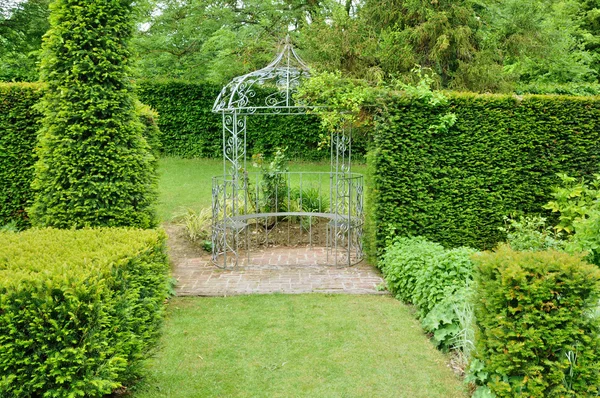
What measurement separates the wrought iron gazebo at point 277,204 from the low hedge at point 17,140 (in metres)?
1.84

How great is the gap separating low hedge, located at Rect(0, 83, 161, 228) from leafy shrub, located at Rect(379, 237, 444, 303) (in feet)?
11.8

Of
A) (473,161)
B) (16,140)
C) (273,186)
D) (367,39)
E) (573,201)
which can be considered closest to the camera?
(16,140)

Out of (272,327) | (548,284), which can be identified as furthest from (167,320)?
(548,284)

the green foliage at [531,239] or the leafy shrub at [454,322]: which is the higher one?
the green foliage at [531,239]

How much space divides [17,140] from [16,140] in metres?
0.01

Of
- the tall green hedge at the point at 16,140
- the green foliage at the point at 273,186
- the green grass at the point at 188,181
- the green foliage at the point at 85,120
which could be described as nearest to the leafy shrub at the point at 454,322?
the green foliage at the point at 85,120

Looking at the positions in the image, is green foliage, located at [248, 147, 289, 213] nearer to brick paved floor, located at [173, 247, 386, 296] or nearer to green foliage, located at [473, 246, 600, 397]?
brick paved floor, located at [173, 247, 386, 296]

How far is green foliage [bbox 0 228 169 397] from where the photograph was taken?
2.50 m

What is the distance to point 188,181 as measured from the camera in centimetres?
1278

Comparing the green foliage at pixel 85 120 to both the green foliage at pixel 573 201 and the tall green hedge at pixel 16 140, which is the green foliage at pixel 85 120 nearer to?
the tall green hedge at pixel 16 140

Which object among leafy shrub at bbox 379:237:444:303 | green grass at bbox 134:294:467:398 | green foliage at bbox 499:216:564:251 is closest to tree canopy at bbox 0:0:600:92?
green foliage at bbox 499:216:564:251

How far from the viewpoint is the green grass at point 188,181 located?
33.6 ft

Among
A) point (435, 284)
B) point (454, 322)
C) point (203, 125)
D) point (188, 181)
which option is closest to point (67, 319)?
point (454, 322)

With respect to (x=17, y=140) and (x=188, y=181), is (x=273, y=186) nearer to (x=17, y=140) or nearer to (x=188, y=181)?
(x=17, y=140)
